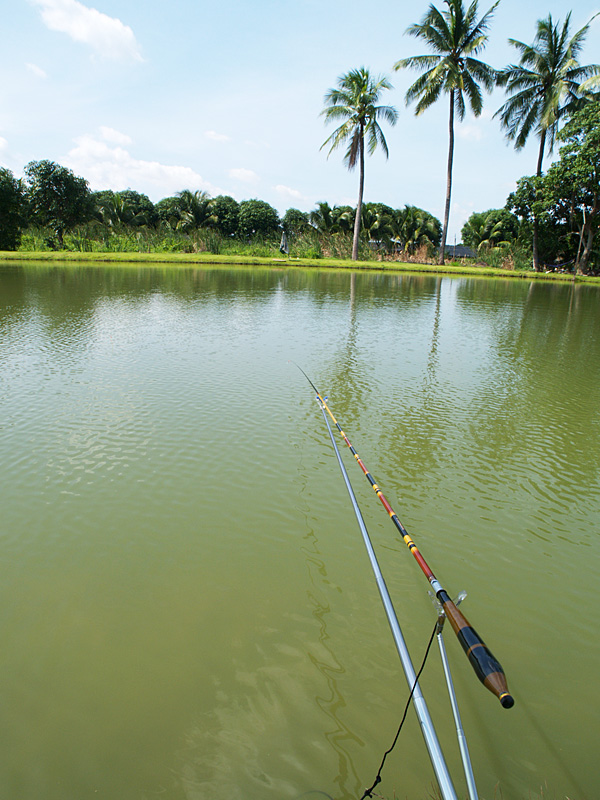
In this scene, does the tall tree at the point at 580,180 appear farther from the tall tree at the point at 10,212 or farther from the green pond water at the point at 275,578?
the tall tree at the point at 10,212

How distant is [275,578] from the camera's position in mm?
3799

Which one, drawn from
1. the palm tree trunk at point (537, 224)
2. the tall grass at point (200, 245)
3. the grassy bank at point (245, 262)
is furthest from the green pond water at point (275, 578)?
the tall grass at point (200, 245)

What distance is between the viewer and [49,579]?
3.75 metres

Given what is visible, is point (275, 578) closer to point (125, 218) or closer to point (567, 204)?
point (567, 204)

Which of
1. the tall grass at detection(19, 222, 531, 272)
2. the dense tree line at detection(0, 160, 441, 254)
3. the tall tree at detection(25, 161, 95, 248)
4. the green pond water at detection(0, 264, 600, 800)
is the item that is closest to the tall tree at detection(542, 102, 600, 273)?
the tall grass at detection(19, 222, 531, 272)

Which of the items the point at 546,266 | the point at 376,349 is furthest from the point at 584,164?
the point at 376,349

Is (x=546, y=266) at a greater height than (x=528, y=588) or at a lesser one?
greater

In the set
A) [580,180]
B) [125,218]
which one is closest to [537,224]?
[580,180]

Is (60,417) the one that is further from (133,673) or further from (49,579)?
(133,673)

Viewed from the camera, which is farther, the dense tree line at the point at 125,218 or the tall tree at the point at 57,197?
the tall tree at the point at 57,197

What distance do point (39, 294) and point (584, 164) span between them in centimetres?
3355

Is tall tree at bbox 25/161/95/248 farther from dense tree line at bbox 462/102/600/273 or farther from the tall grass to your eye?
dense tree line at bbox 462/102/600/273

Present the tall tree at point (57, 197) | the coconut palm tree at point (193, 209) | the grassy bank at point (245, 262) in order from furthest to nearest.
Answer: the coconut palm tree at point (193, 209)
the tall tree at point (57, 197)
the grassy bank at point (245, 262)

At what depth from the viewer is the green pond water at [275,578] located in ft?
8.18
